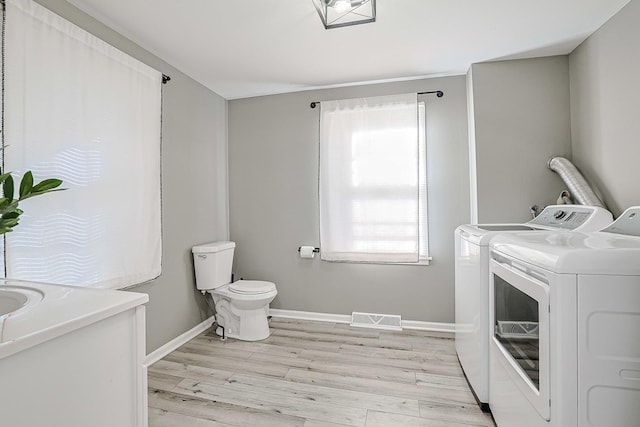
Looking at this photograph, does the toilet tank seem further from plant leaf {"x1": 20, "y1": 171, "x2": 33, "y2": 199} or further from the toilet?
plant leaf {"x1": 20, "y1": 171, "x2": 33, "y2": 199}

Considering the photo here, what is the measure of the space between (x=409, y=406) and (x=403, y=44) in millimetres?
2392

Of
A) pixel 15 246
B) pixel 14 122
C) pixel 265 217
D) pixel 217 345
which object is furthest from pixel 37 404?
pixel 265 217

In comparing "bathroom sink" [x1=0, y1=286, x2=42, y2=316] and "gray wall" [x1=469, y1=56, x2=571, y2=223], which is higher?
"gray wall" [x1=469, y1=56, x2=571, y2=223]

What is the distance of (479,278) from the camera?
62.6 inches

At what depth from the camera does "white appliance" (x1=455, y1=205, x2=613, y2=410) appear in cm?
157

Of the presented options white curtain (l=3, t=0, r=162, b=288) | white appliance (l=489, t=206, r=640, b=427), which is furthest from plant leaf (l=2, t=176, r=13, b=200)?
white appliance (l=489, t=206, r=640, b=427)

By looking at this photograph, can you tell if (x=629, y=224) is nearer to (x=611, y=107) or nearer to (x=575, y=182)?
(x=575, y=182)

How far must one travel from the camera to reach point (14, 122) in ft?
4.44

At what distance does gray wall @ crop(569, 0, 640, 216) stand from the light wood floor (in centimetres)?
158

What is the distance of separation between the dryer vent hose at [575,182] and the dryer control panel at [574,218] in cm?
14

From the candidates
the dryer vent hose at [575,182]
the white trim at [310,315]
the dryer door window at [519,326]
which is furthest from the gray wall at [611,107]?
the white trim at [310,315]

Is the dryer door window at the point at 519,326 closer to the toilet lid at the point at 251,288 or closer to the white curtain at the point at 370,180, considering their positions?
the white curtain at the point at 370,180

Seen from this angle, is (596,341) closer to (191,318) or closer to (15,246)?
(15,246)

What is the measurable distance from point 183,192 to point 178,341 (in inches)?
49.5
